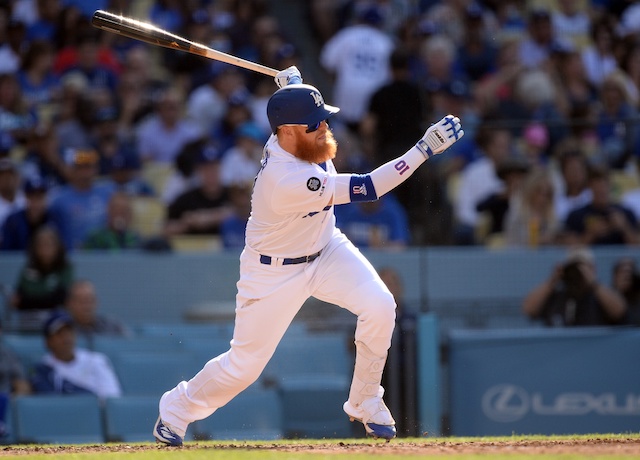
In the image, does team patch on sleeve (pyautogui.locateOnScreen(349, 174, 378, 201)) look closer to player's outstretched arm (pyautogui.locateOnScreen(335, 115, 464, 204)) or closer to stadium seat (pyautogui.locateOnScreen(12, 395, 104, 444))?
player's outstretched arm (pyautogui.locateOnScreen(335, 115, 464, 204))

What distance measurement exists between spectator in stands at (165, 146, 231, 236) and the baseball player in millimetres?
4069

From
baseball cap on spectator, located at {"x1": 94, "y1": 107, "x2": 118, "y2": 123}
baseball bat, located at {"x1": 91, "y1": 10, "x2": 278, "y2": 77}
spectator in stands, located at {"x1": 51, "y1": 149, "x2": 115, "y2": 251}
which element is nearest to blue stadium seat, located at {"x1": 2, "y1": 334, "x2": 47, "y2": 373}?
spectator in stands, located at {"x1": 51, "y1": 149, "x2": 115, "y2": 251}

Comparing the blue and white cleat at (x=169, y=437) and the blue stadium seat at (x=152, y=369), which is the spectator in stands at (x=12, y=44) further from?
the blue and white cleat at (x=169, y=437)

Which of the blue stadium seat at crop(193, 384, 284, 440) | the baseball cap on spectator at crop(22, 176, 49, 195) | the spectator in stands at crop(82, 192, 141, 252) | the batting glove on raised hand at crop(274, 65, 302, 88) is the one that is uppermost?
the batting glove on raised hand at crop(274, 65, 302, 88)

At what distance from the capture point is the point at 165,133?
37.6 feet

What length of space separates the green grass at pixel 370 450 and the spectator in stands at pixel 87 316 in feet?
8.76

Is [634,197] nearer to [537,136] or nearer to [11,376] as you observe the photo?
[537,136]

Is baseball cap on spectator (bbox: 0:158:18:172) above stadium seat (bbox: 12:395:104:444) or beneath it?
above

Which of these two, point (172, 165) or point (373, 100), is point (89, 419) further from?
point (373, 100)

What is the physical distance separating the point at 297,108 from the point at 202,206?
4.48 meters

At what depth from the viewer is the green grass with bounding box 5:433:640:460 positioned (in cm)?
574

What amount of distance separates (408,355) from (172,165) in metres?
3.47

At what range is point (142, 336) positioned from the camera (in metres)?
9.53

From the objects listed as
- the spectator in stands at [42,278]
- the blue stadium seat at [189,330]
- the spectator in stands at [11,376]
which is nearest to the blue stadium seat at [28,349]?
the spectator in stands at [11,376]
